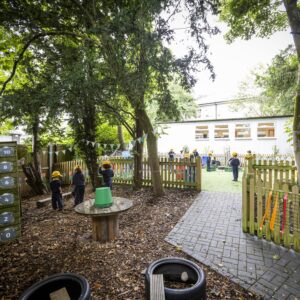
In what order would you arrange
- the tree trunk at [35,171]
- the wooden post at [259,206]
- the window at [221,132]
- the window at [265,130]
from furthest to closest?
the window at [221,132], the window at [265,130], the tree trunk at [35,171], the wooden post at [259,206]

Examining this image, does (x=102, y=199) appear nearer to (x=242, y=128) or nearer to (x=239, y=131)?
(x=242, y=128)

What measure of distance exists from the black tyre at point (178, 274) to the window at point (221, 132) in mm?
19549

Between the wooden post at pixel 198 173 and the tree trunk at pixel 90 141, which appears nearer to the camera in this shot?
the wooden post at pixel 198 173

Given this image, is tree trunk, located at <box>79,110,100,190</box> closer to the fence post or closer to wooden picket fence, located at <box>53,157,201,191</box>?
wooden picket fence, located at <box>53,157,201,191</box>

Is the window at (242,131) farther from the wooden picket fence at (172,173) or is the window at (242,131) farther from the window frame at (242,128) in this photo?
the wooden picket fence at (172,173)

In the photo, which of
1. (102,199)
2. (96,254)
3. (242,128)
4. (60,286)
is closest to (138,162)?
(102,199)

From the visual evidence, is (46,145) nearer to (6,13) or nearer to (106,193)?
(6,13)

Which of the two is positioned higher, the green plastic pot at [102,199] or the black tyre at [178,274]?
the green plastic pot at [102,199]

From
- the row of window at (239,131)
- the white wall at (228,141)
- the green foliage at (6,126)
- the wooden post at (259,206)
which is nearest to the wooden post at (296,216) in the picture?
the wooden post at (259,206)

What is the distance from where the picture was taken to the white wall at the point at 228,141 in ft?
60.7

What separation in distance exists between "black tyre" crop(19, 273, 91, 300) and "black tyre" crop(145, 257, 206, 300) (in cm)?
88

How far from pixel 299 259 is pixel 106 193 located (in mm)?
4106

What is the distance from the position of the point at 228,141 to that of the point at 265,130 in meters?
3.87

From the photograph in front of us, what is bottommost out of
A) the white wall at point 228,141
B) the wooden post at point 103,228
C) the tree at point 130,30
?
the wooden post at point 103,228
